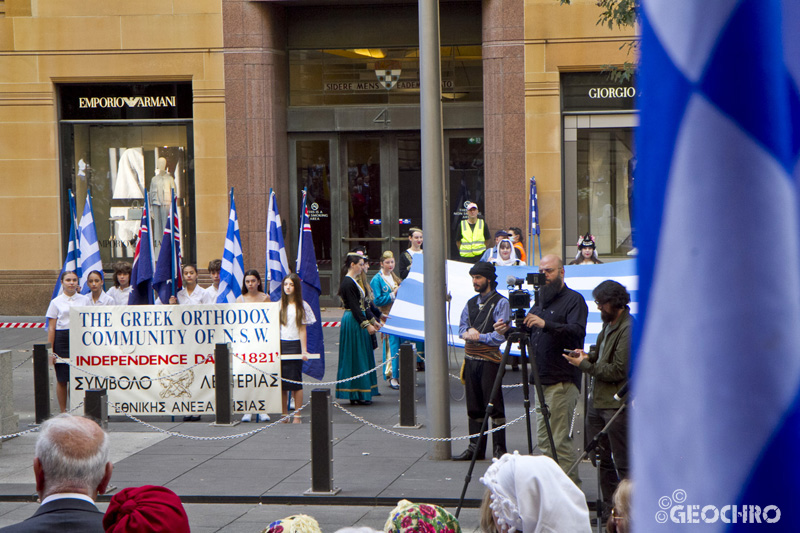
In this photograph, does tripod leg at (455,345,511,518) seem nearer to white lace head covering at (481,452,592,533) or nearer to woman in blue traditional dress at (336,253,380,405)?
woman in blue traditional dress at (336,253,380,405)

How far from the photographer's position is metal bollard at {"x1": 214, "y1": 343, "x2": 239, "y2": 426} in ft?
38.2

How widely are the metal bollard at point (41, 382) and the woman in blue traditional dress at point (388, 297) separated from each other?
427 centimetres

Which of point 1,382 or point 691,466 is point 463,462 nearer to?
point 1,382

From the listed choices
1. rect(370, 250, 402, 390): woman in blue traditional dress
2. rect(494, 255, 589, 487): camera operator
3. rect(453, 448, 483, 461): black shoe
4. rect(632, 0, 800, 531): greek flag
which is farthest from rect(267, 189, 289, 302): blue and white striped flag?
rect(632, 0, 800, 531): greek flag

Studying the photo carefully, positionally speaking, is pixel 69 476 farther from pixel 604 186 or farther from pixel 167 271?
pixel 604 186

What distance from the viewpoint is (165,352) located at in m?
12.4

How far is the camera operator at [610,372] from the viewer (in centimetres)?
743

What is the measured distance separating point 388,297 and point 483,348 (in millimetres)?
4241

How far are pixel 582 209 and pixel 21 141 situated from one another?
37.9 feet

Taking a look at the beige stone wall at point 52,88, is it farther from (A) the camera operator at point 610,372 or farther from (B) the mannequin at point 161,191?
(A) the camera operator at point 610,372

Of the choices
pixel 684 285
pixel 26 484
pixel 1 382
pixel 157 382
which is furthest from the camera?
pixel 157 382

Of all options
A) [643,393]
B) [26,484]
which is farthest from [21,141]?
[643,393]

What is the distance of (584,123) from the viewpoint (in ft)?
67.1

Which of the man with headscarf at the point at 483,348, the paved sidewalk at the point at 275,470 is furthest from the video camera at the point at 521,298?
the paved sidewalk at the point at 275,470
